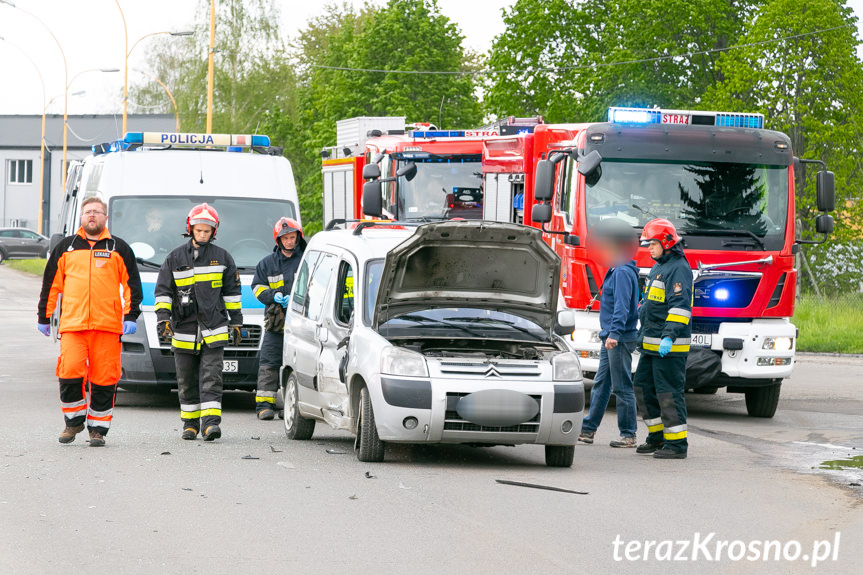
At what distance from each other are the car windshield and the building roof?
3523 inches

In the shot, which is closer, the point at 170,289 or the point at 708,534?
the point at 708,534

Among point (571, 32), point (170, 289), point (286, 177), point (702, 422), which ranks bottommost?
point (702, 422)

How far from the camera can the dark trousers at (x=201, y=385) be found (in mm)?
11180

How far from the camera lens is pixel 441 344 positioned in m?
10.3

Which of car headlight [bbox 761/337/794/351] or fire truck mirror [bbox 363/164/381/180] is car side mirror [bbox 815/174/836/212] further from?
fire truck mirror [bbox 363/164/381/180]

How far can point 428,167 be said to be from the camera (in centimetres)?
1980

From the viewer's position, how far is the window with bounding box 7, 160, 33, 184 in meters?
97.7

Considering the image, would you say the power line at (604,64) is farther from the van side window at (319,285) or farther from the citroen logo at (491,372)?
the citroen logo at (491,372)

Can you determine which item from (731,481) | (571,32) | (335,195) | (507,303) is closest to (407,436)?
(507,303)

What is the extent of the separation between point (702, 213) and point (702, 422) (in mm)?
2227

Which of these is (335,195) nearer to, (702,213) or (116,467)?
(702,213)

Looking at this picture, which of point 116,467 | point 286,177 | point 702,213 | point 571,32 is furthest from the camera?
point 571,32

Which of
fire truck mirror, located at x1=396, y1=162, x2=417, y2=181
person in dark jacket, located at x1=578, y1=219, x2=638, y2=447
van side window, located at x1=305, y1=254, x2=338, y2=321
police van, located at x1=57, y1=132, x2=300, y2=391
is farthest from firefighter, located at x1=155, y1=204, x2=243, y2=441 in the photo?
fire truck mirror, located at x1=396, y1=162, x2=417, y2=181

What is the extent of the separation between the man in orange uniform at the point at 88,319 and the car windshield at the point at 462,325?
7.21 feet
